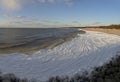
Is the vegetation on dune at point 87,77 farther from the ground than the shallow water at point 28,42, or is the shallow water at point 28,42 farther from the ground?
the vegetation on dune at point 87,77

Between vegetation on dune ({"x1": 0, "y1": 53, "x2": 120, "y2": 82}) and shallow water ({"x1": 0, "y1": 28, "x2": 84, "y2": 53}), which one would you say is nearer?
vegetation on dune ({"x1": 0, "y1": 53, "x2": 120, "y2": 82})

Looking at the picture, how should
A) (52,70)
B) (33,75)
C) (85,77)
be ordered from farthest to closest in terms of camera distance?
1. (52,70)
2. (33,75)
3. (85,77)

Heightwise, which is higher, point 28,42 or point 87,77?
point 87,77

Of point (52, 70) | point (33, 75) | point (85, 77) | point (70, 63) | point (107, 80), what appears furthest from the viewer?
point (70, 63)

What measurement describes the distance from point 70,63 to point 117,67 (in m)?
2.82

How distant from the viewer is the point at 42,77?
7801mm

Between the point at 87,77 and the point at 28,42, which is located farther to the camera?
the point at 28,42

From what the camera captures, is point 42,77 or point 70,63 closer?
point 42,77

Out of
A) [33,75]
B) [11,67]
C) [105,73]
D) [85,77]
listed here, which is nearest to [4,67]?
[11,67]

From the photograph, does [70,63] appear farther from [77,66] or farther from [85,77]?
[85,77]

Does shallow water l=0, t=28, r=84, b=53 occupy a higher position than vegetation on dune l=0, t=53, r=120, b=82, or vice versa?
vegetation on dune l=0, t=53, r=120, b=82

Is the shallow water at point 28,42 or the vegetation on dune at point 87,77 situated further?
the shallow water at point 28,42

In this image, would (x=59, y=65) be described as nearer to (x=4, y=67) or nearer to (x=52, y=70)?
(x=52, y=70)

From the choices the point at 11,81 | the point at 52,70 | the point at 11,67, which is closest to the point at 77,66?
the point at 52,70
